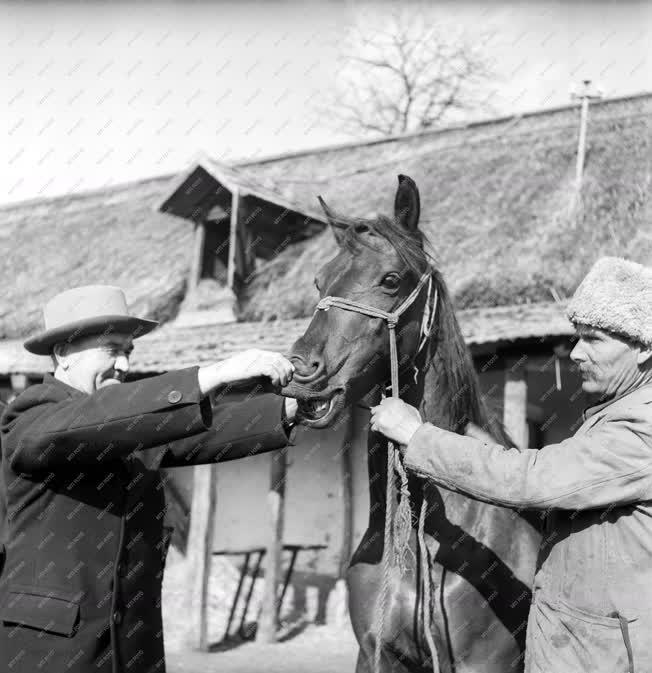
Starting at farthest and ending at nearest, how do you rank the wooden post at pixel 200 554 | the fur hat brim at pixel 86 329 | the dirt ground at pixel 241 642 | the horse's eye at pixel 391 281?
the wooden post at pixel 200 554
the dirt ground at pixel 241 642
the horse's eye at pixel 391 281
the fur hat brim at pixel 86 329

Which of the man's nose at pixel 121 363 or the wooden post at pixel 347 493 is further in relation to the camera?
the wooden post at pixel 347 493

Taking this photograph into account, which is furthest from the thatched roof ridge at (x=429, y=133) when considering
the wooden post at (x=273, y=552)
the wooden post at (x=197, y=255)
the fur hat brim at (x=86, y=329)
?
the fur hat brim at (x=86, y=329)

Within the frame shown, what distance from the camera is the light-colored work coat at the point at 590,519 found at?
2.22 metres

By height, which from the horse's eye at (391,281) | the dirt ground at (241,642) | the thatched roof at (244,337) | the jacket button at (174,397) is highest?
the jacket button at (174,397)

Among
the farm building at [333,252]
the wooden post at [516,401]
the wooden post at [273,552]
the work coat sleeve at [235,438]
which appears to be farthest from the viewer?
the wooden post at [273,552]

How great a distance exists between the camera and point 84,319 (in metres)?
2.78

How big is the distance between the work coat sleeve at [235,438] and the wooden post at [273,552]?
249 inches

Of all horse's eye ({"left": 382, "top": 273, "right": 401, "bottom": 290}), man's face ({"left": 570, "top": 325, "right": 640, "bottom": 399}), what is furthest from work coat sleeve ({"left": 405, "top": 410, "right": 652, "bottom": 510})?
horse's eye ({"left": 382, "top": 273, "right": 401, "bottom": 290})

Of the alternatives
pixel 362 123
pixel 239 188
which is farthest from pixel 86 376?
pixel 362 123

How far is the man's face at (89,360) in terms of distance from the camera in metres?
2.81

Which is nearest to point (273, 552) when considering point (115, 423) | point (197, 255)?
point (197, 255)

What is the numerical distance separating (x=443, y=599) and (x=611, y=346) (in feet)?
3.85

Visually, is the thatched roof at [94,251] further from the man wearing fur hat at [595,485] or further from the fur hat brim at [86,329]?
the man wearing fur hat at [595,485]

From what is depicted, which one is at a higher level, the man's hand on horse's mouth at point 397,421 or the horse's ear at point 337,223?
the horse's ear at point 337,223
